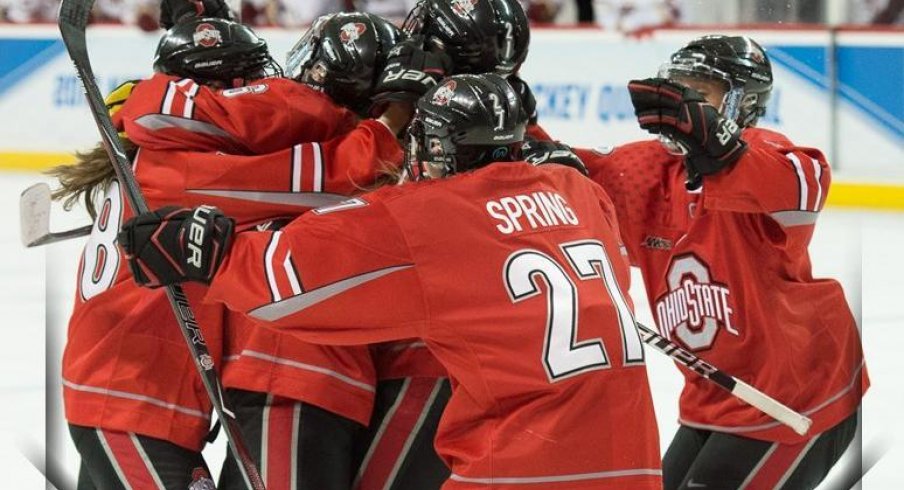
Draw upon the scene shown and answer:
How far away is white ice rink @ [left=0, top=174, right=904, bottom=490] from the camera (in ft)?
12.4

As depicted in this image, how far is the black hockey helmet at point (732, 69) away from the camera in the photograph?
281 cm

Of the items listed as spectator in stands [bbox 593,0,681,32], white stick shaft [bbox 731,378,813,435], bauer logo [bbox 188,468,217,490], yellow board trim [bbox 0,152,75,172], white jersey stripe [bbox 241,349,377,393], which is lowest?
yellow board trim [bbox 0,152,75,172]

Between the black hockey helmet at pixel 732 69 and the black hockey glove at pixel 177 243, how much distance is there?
1043 mm

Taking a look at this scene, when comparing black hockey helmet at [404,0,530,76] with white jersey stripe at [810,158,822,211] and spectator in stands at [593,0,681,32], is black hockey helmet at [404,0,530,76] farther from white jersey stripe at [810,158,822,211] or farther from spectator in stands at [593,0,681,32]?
spectator in stands at [593,0,681,32]

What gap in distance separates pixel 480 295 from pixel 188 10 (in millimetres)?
1328

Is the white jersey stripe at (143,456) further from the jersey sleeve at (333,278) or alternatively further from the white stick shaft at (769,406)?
the white stick shaft at (769,406)

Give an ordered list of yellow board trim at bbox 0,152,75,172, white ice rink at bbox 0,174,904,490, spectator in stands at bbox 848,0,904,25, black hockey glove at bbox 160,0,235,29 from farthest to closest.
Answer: yellow board trim at bbox 0,152,75,172, spectator in stands at bbox 848,0,904,25, white ice rink at bbox 0,174,904,490, black hockey glove at bbox 160,0,235,29

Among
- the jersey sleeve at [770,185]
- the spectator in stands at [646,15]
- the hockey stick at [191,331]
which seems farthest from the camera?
the spectator in stands at [646,15]

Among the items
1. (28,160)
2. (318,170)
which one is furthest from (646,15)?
(318,170)

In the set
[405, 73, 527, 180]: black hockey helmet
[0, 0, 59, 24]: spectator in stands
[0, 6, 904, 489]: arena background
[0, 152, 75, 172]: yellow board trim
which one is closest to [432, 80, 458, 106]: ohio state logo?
[405, 73, 527, 180]: black hockey helmet

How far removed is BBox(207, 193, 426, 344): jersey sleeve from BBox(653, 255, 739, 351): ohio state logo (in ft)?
2.84

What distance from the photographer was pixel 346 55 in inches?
104

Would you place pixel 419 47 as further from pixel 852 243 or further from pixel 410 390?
pixel 852 243

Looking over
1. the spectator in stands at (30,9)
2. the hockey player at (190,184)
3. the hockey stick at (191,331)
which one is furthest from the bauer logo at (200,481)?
the spectator in stands at (30,9)
